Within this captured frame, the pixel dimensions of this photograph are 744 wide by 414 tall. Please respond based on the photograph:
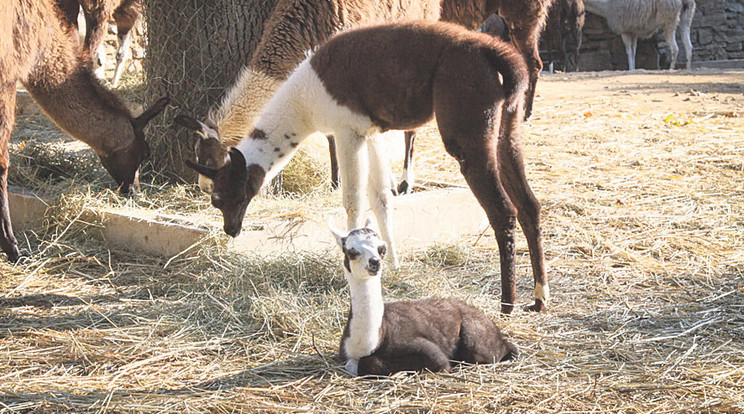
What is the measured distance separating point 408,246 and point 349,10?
63.1 inches

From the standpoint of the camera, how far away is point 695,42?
20.1 metres

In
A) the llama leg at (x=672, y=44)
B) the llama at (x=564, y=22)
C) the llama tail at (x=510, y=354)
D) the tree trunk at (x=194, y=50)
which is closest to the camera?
the llama tail at (x=510, y=354)

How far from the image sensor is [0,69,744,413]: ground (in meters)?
2.88

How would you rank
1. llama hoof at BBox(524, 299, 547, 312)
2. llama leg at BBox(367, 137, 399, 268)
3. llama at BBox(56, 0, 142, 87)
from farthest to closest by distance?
llama at BBox(56, 0, 142, 87)
llama leg at BBox(367, 137, 399, 268)
llama hoof at BBox(524, 299, 547, 312)

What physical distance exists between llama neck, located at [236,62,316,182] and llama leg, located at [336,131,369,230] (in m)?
0.29

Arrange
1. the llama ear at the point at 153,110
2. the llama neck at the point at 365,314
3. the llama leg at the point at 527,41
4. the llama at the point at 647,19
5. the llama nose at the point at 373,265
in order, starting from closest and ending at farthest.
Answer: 1. the llama nose at the point at 373,265
2. the llama neck at the point at 365,314
3. the llama ear at the point at 153,110
4. the llama leg at the point at 527,41
5. the llama at the point at 647,19

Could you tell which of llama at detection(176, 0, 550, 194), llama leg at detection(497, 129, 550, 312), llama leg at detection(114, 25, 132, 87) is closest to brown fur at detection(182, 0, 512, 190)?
llama at detection(176, 0, 550, 194)

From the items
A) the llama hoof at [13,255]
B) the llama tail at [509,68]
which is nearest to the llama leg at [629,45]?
the llama tail at [509,68]

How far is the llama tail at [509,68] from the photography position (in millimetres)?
3656

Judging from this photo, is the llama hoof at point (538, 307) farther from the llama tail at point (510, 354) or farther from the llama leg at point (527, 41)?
the llama leg at point (527, 41)

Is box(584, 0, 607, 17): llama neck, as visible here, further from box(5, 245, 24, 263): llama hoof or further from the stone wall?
box(5, 245, 24, 263): llama hoof

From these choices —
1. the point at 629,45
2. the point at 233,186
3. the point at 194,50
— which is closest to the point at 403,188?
the point at 194,50

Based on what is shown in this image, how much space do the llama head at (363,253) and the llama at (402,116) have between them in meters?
0.90

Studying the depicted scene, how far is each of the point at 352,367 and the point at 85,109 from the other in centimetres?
357
